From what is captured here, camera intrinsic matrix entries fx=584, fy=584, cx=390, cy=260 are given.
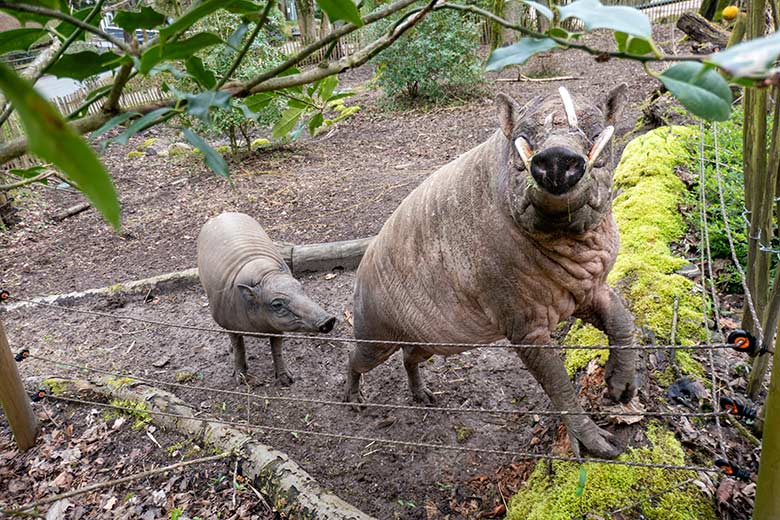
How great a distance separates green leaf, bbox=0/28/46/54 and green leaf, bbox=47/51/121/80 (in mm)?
61

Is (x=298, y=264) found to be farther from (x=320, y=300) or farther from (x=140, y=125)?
(x=140, y=125)

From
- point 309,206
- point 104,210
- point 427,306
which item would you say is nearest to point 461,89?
point 309,206

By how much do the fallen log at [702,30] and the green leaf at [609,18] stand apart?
7369 millimetres

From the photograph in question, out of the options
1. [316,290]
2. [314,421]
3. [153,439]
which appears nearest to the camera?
[153,439]

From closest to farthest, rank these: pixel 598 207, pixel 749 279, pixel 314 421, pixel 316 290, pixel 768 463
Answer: pixel 768 463
pixel 598 207
pixel 749 279
pixel 314 421
pixel 316 290

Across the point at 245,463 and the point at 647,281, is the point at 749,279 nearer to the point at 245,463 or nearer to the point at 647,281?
the point at 647,281

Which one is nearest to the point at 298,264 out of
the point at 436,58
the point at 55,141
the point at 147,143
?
the point at 55,141

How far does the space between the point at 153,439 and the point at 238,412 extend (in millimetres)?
655

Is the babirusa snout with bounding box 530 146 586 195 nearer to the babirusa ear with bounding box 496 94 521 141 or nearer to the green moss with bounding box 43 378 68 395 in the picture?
the babirusa ear with bounding box 496 94 521 141

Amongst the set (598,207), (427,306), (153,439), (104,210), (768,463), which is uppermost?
(104,210)

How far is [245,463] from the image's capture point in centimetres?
314

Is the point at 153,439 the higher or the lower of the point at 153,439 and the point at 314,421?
the higher

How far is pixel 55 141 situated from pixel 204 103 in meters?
0.46

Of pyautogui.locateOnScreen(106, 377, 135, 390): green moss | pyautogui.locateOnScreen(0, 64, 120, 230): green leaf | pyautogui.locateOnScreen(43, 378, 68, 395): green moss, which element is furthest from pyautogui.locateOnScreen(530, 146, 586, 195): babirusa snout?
pyautogui.locateOnScreen(43, 378, 68, 395): green moss
